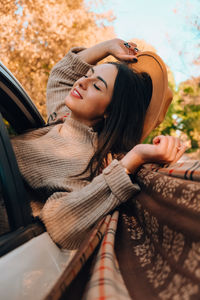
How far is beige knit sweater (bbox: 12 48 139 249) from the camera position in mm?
1388

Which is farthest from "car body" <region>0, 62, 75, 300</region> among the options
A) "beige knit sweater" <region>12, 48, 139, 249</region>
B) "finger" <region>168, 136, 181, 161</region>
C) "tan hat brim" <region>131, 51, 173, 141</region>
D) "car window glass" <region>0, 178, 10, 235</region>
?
"tan hat brim" <region>131, 51, 173, 141</region>

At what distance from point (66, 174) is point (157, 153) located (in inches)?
27.0

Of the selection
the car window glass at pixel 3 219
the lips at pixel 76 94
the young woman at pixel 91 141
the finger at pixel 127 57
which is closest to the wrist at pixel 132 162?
the young woman at pixel 91 141

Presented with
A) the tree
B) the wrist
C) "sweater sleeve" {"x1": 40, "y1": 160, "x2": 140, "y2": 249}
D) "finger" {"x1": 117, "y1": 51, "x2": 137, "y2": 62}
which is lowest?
"sweater sleeve" {"x1": 40, "y1": 160, "x2": 140, "y2": 249}

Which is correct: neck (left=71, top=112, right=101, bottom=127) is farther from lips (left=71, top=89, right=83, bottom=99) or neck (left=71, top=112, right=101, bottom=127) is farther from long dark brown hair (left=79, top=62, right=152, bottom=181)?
lips (left=71, top=89, right=83, bottom=99)

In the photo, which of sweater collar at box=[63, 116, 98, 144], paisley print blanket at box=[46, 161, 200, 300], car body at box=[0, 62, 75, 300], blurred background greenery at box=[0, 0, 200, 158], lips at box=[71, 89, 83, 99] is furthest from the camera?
blurred background greenery at box=[0, 0, 200, 158]

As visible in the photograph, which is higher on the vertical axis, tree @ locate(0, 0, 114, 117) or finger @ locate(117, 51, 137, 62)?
tree @ locate(0, 0, 114, 117)

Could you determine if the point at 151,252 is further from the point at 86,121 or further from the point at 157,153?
the point at 86,121

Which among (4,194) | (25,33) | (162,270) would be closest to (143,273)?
(162,270)

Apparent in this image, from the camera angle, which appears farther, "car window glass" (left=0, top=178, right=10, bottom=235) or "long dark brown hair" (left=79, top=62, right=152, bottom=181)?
Result: "long dark brown hair" (left=79, top=62, right=152, bottom=181)

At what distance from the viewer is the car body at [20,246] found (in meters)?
0.98

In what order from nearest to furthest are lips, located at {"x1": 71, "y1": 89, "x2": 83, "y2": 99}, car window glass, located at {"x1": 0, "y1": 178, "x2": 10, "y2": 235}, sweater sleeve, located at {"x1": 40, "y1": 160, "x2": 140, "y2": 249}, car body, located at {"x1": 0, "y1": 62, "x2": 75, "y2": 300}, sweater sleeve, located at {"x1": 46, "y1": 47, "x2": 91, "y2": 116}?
car body, located at {"x1": 0, "y1": 62, "x2": 75, "y2": 300}
car window glass, located at {"x1": 0, "y1": 178, "x2": 10, "y2": 235}
sweater sleeve, located at {"x1": 40, "y1": 160, "x2": 140, "y2": 249}
lips, located at {"x1": 71, "y1": 89, "x2": 83, "y2": 99}
sweater sleeve, located at {"x1": 46, "y1": 47, "x2": 91, "y2": 116}

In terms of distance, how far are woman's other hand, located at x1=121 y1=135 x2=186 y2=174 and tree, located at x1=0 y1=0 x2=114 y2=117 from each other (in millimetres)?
6527

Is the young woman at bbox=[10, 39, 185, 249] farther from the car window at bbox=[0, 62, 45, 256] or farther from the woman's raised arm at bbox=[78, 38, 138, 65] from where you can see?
the car window at bbox=[0, 62, 45, 256]
